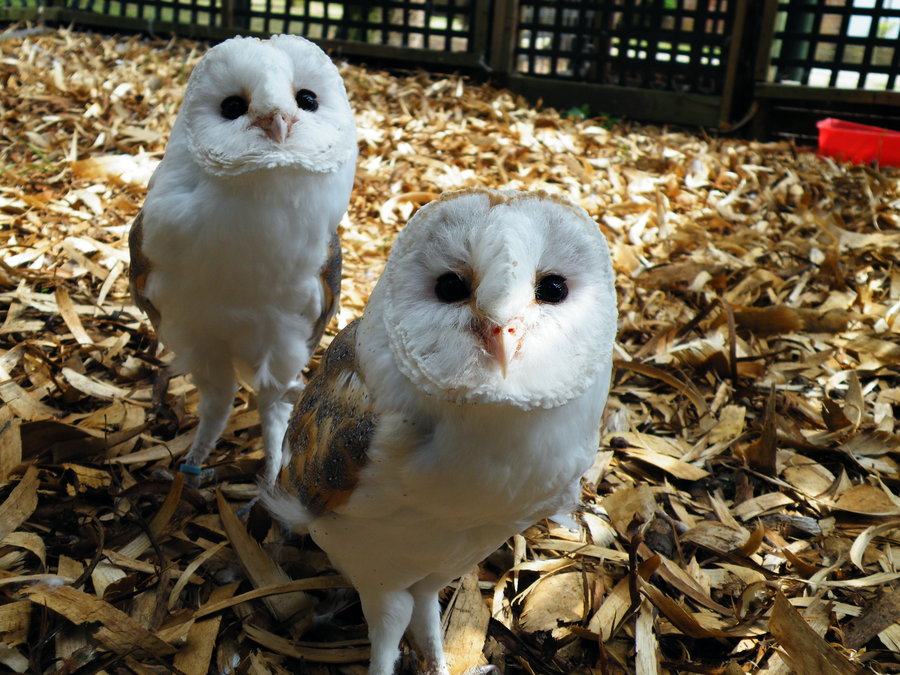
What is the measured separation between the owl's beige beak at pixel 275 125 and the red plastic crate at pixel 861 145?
375 centimetres

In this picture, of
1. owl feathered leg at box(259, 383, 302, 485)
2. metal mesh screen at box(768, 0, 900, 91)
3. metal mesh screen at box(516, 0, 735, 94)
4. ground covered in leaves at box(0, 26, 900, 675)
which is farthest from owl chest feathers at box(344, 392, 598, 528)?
metal mesh screen at box(768, 0, 900, 91)

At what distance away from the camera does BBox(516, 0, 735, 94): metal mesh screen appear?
4914 mm

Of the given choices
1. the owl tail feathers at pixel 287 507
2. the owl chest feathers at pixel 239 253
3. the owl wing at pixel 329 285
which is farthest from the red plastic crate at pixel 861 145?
the owl tail feathers at pixel 287 507

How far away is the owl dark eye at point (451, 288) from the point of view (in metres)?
1.03

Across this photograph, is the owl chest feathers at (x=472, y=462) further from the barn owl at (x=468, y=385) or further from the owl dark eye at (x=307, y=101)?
the owl dark eye at (x=307, y=101)

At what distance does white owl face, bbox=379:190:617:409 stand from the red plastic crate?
153 inches

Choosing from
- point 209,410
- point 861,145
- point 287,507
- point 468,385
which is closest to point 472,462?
point 468,385

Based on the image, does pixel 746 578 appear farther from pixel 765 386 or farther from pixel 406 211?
pixel 406 211

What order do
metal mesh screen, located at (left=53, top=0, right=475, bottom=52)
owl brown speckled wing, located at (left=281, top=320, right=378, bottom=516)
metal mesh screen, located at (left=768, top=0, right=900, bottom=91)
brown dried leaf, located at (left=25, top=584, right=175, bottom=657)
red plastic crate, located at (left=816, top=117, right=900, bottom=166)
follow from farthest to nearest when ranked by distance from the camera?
metal mesh screen, located at (left=53, top=0, right=475, bottom=52)
metal mesh screen, located at (left=768, top=0, right=900, bottom=91)
red plastic crate, located at (left=816, top=117, right=900, bottom=166)
brown dried leaf, located at (left=25, top=584, right=175, bottom=657)
owl brown speckled wing, located at (left=281, top=320, right=378, bottom=516)

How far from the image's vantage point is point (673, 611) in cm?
163

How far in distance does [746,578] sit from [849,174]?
3.06 meters

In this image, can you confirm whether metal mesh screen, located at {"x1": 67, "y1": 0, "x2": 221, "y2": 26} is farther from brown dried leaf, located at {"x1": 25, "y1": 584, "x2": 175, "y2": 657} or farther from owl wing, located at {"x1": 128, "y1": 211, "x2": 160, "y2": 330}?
brown dried leaf, located at {"x1": 25, "y1": 584, "x2": 175, "y2": 657}

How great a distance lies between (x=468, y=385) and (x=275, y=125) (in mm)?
814

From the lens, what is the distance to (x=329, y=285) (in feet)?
6.11
